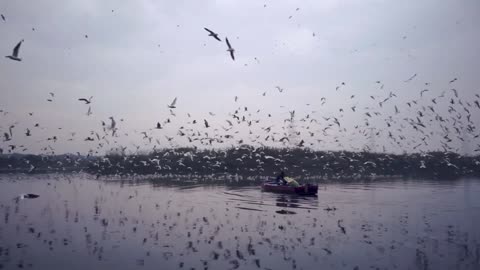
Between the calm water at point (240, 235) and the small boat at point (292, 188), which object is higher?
the small boat at point (292, 188)

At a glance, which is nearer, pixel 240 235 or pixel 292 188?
pixel 240 235

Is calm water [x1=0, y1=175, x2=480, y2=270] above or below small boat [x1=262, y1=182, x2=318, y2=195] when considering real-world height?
below

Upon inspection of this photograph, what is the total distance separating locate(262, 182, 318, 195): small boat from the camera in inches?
1299

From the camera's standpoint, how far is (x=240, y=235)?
55.3 feet

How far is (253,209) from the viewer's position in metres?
25.5

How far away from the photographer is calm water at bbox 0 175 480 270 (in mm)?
13008

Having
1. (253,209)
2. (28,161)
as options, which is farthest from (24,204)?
(28,161)

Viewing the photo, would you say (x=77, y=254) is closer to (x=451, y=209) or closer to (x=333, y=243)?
(x=333, y=243)

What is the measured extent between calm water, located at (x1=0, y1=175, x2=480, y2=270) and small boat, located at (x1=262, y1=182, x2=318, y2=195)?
4193mm

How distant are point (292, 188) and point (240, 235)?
17995 mm

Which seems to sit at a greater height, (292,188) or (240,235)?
(292,188)

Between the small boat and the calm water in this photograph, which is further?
the small boat

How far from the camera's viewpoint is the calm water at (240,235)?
13008 mm

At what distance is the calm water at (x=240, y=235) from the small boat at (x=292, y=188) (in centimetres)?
419
